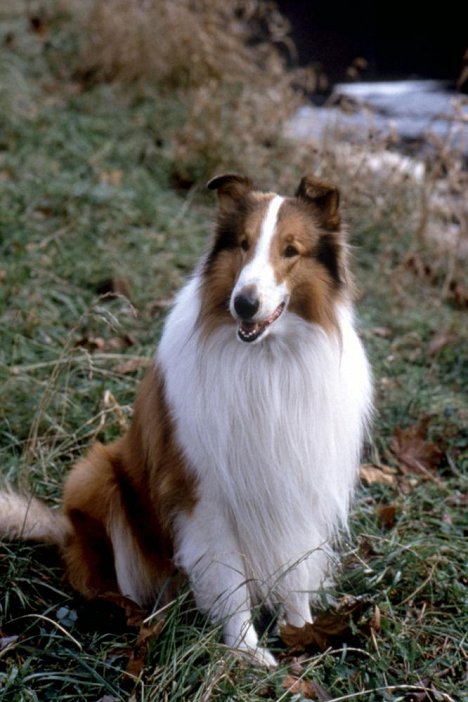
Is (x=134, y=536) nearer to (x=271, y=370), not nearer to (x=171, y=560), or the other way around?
(x=171, y=560)

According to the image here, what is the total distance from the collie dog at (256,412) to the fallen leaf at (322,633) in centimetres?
12

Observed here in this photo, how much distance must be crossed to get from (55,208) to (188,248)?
0.98 metres

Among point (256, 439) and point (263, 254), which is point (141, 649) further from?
point (263, 254)

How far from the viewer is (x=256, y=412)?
127 inches

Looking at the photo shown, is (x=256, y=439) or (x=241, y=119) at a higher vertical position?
(x=256, y=439)

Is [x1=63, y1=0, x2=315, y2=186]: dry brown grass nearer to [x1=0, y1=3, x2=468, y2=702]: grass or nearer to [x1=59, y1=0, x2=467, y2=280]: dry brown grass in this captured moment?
[x1=59, y1=0, x2=467, y2=280]: dry brown grass

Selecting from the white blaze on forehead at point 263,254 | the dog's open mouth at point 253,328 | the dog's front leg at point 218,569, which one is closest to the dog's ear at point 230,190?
the white blaze on forehead at point 263,254

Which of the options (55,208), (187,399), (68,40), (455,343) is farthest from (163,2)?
(187,399)

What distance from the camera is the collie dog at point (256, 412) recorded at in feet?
10.3

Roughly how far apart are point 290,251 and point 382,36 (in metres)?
11.5

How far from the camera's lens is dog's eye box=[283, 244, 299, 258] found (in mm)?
3107

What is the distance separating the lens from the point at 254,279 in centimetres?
296

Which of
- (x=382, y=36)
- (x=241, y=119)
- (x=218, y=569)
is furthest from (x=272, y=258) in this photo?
(x=382, y=36)

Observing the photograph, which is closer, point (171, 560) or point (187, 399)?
point (187, 399)
